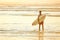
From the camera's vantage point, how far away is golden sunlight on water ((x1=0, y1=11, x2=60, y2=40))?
0.86m

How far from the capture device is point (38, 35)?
857 mm

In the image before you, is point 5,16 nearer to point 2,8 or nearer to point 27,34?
point 2,8

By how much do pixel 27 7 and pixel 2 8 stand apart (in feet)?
0.59

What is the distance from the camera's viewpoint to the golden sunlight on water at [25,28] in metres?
0.86

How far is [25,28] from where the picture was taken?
2.85ft

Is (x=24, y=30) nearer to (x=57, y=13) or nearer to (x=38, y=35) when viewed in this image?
(x=38, y=35)

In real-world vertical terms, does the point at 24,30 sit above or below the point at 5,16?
below

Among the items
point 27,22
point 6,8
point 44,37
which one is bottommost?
point 44,37

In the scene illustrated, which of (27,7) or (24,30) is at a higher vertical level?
(27,7)

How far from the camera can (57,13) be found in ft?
2.89

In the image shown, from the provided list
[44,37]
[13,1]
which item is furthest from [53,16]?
[13,1]

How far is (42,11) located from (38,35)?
6.7 inches

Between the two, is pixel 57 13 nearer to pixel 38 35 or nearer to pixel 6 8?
pixel 38 35

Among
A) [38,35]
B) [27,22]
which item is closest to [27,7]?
[27,22]
